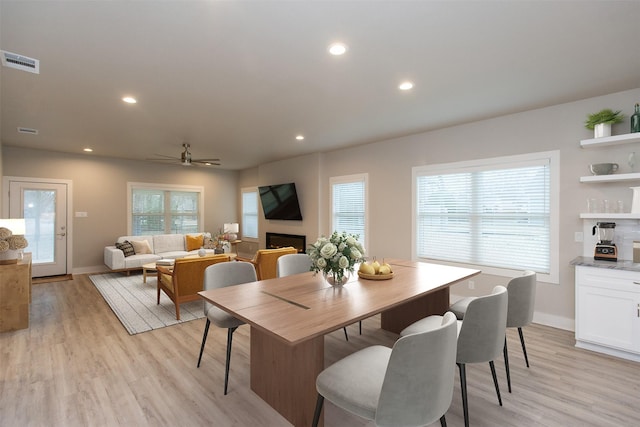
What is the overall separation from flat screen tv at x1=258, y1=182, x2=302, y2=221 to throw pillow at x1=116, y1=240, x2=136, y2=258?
2.88 m

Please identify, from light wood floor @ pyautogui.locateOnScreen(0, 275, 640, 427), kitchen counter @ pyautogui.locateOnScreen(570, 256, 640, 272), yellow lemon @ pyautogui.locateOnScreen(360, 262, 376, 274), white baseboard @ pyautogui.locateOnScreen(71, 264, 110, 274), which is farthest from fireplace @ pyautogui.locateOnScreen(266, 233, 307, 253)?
kitchen counter @ pyautogui.locateOnScreen(570, 256, 640, 272)

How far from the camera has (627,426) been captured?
1952 millimetres

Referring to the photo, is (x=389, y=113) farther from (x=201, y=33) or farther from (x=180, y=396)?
(x=180, y=396)

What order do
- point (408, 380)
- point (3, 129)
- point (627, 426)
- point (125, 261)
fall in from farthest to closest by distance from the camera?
point (125, 261) < point (3, 129) < point (627, 426) < point (408, 380)

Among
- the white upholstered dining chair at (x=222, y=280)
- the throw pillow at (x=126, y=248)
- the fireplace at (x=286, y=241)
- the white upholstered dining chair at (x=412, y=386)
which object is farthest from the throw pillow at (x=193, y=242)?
the white upholstered dining chair at (x=412, y=386)

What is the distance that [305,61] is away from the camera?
2514mm

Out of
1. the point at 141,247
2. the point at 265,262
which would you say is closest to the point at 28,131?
the point at 141,247

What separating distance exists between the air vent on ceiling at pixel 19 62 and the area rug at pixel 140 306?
2.65 meters

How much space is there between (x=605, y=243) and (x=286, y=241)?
5240mm

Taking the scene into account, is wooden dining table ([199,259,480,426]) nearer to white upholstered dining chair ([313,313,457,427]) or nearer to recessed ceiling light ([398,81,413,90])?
white upholstered dining chair ([313,313,457,427])

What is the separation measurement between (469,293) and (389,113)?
8.70ft

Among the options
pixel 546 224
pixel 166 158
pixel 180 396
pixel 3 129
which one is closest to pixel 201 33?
pixel 180 396

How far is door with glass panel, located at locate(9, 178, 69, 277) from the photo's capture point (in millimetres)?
5965

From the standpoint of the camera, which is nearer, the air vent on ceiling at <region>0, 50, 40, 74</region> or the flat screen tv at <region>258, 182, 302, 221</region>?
the air vent on ceiling at <region>0, 50, 40, 74</region>
